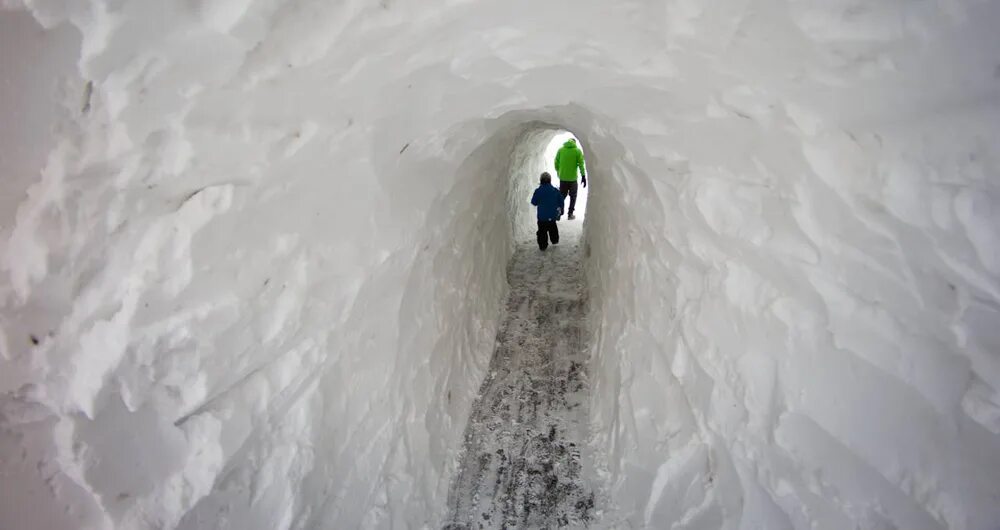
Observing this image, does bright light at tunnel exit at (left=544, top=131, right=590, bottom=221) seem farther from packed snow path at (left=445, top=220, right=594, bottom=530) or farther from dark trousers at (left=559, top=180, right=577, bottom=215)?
packed snow path at (left=445, top=220, right=594, bottom=530)

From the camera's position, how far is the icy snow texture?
5.11ft

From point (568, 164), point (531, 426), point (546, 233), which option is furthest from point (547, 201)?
point (531, 426)

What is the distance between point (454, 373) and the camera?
4051mm

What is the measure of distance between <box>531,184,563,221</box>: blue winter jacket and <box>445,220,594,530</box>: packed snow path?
3.85ft

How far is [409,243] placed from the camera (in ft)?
10.3

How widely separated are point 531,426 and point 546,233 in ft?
11.2

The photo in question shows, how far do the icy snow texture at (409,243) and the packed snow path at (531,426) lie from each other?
0.50 meters

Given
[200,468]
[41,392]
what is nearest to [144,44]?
[41,392]

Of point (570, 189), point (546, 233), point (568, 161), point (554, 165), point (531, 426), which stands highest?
point (531, 426)

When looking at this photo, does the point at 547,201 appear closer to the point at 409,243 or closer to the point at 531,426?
the point at 531,426

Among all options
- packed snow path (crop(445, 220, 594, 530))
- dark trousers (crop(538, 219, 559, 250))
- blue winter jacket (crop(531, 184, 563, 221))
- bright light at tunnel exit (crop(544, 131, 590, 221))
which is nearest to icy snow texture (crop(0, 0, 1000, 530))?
packed snow path (crop(445, 220, 594, 530))

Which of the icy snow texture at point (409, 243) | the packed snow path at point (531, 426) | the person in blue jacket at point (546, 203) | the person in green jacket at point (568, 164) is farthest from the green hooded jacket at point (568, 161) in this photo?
the icy snow texture at point (409, 243)

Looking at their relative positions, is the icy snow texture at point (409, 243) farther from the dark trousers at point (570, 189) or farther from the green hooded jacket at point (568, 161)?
the dark trousers at point (570, 189)

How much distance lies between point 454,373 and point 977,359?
304 cm
